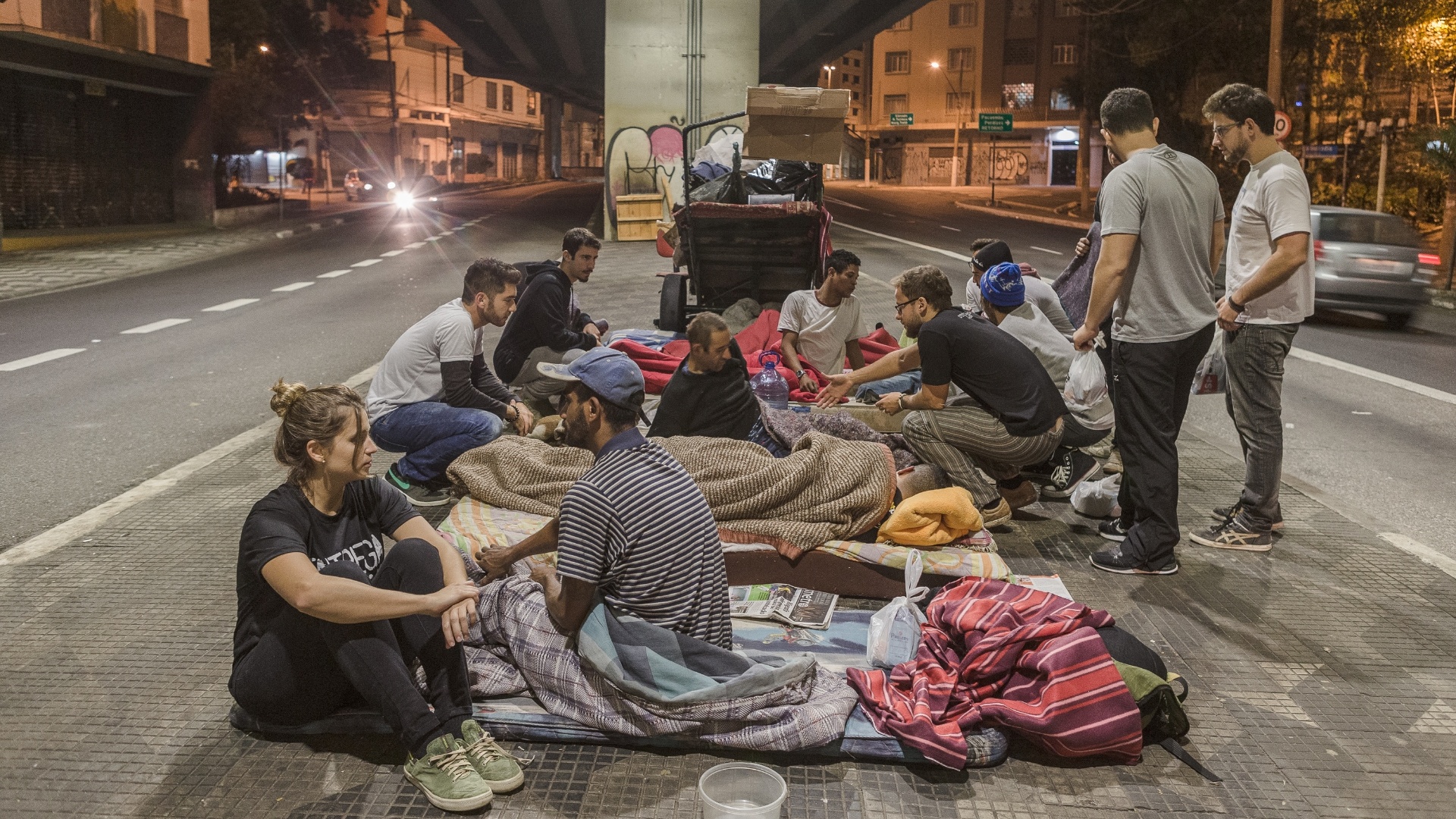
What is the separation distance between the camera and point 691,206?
10.9 metres

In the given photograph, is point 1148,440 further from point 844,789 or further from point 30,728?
point 30,728

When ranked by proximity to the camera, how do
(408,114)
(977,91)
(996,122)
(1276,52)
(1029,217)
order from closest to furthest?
(1276,52), (1029,217), (408,114), (996,122), (977,91)

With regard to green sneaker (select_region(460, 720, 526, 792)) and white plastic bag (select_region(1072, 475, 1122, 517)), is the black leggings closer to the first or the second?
green sneaker (select_region(460, 720, 526, 792))

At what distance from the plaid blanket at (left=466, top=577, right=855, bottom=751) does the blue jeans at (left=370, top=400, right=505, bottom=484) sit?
263cm

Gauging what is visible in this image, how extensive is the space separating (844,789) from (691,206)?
800 centimetres

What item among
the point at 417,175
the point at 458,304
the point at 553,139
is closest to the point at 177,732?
the point at 458,304

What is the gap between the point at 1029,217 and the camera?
134 ft

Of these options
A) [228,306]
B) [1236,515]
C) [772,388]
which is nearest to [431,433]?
[772,388]

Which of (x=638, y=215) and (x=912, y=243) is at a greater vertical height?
(x=638, y=215)

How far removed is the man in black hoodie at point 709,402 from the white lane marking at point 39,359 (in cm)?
737

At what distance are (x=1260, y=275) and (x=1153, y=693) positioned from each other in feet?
8.24

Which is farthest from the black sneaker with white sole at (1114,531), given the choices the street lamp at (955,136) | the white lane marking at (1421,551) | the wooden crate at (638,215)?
the street lamp at (955,136)

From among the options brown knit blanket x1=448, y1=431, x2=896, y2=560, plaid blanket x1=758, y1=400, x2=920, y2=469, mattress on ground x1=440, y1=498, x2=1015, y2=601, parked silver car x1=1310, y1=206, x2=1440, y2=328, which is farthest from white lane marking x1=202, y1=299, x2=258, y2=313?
parked silver car x1=1310, y1=206, x2=1440, y2=328

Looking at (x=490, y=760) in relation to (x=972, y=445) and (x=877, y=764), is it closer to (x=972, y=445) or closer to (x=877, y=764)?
(x=877, y=764)
